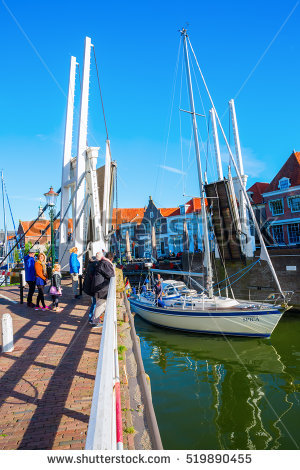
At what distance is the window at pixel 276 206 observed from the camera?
3172 cm

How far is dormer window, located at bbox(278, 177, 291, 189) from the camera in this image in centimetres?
3061

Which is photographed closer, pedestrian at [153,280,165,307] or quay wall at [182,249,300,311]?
pedestrian at [153,280,165,307]

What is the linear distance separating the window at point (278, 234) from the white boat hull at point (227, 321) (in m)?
20.0

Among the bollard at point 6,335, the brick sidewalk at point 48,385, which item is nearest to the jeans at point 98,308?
the brick sidewalk at point 48,385

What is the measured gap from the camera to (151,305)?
17828 millimetres

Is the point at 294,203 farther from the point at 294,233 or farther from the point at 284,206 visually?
the point at 294,233

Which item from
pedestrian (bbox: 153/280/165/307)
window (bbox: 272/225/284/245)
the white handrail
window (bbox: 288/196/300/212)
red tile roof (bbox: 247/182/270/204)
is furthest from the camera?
red tile roof (bbox: 247/182/270/204)

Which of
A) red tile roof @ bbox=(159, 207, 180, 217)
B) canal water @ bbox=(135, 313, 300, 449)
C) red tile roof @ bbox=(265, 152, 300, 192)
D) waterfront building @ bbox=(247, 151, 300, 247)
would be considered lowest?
canal water @ bbox=(135, 313, 300, 449)

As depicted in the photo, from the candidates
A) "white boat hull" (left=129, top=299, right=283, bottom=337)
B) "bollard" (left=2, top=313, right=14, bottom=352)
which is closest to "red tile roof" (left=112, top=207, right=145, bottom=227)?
"white boat hull" (left=129, top=299, right=283, bottom=337)

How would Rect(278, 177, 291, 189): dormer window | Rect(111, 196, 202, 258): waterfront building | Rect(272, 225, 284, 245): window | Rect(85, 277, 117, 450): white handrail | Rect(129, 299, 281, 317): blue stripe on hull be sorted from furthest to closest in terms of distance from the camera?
1. Rect(111, 196, 202, 258): waterfront building
2. Rect(272, 225, 284, 245): window
3. Rect(278, 177, 291, 189): dormer window
4. Rect(129, 299, 281, 317): blue stripe on hull
5. Rect(85, 277, 117, 450): white handrail

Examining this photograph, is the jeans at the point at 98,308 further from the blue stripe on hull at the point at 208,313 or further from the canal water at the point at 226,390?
the blue stripe on hull at the point at 208,313

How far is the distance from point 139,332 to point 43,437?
1443cm

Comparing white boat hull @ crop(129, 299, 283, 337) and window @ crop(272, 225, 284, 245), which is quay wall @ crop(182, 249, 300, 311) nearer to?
white boat hull @ crop(129, 299, 283, 337)

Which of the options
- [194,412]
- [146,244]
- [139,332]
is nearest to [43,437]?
[194,412]
